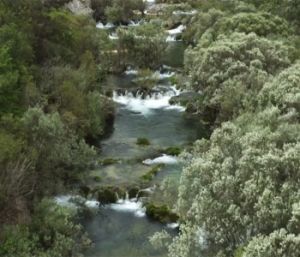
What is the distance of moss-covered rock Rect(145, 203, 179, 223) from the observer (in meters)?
33.3

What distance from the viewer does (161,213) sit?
33688 mm

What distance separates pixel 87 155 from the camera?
115 ft

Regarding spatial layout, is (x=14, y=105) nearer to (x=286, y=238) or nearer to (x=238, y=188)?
(x=238, y=188)

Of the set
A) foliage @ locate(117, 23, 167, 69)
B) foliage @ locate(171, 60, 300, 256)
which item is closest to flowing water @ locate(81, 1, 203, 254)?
foliage @ locate(117, 23, 167, 69)

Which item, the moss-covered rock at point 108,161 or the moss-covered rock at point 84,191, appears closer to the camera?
the moss-covered rock at point 84,191

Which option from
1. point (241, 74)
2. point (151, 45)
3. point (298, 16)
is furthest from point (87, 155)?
point (298, 16)

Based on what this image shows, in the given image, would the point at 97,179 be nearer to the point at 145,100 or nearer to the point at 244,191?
the point at 145,100

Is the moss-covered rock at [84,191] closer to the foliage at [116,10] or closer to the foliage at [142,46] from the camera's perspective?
the foliage at [142,46]

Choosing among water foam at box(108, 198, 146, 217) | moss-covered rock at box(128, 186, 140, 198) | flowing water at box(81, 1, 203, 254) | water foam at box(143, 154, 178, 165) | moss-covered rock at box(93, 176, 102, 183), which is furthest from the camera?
water foam at box(143, 154, 178, 165)

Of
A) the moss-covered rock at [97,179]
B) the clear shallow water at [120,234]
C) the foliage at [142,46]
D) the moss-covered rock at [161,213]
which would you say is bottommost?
the clear shallow water at [120,234]

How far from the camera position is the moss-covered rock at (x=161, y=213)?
3328 centimetres

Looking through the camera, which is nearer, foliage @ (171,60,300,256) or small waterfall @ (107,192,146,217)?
foliage @ (171,60,300,256)

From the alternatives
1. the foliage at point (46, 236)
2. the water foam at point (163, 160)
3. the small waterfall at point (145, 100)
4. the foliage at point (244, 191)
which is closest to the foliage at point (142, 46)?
the small waterfall at point (145, 100)

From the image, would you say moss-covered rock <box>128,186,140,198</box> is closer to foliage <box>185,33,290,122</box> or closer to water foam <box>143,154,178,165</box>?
water foam <box>143,154,178,165</box>
